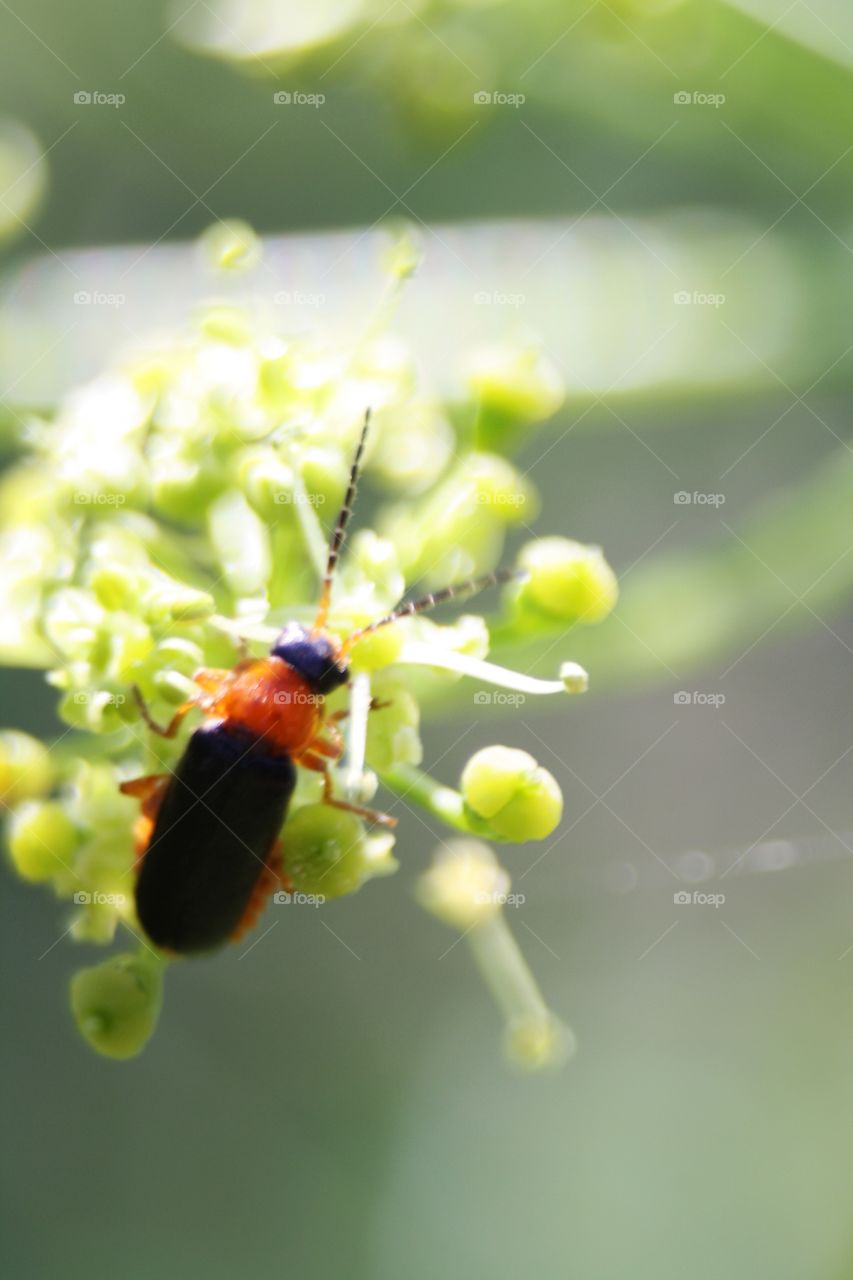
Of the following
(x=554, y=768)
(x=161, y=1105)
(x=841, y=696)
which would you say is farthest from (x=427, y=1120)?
(x=841, y=696)

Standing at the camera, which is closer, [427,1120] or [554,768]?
[554,768]

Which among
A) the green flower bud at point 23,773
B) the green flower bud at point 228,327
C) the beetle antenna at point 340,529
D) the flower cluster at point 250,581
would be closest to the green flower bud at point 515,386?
the flower cluster at point 250,581

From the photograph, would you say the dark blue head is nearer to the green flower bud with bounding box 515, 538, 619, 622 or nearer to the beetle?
the beetle

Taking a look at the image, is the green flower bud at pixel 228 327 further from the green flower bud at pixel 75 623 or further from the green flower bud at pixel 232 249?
the green flower bud at pixel 75 623

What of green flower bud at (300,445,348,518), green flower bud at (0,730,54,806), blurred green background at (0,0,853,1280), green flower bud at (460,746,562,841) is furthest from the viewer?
blurred green background at (0,0,853,1280)

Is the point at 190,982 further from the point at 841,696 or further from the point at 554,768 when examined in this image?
the point at 841,696

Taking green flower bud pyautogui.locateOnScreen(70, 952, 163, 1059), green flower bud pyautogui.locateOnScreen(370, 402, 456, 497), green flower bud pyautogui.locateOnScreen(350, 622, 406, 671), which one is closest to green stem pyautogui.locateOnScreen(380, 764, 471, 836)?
green flower bud pyautogui.locateOnScreen(350, 622, 406, 671)

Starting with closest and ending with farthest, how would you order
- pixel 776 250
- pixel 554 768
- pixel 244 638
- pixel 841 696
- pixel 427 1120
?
pixel 244 638, pixel 776 250, pixel 841 696, pixel 554 768, pixel 427 1120
